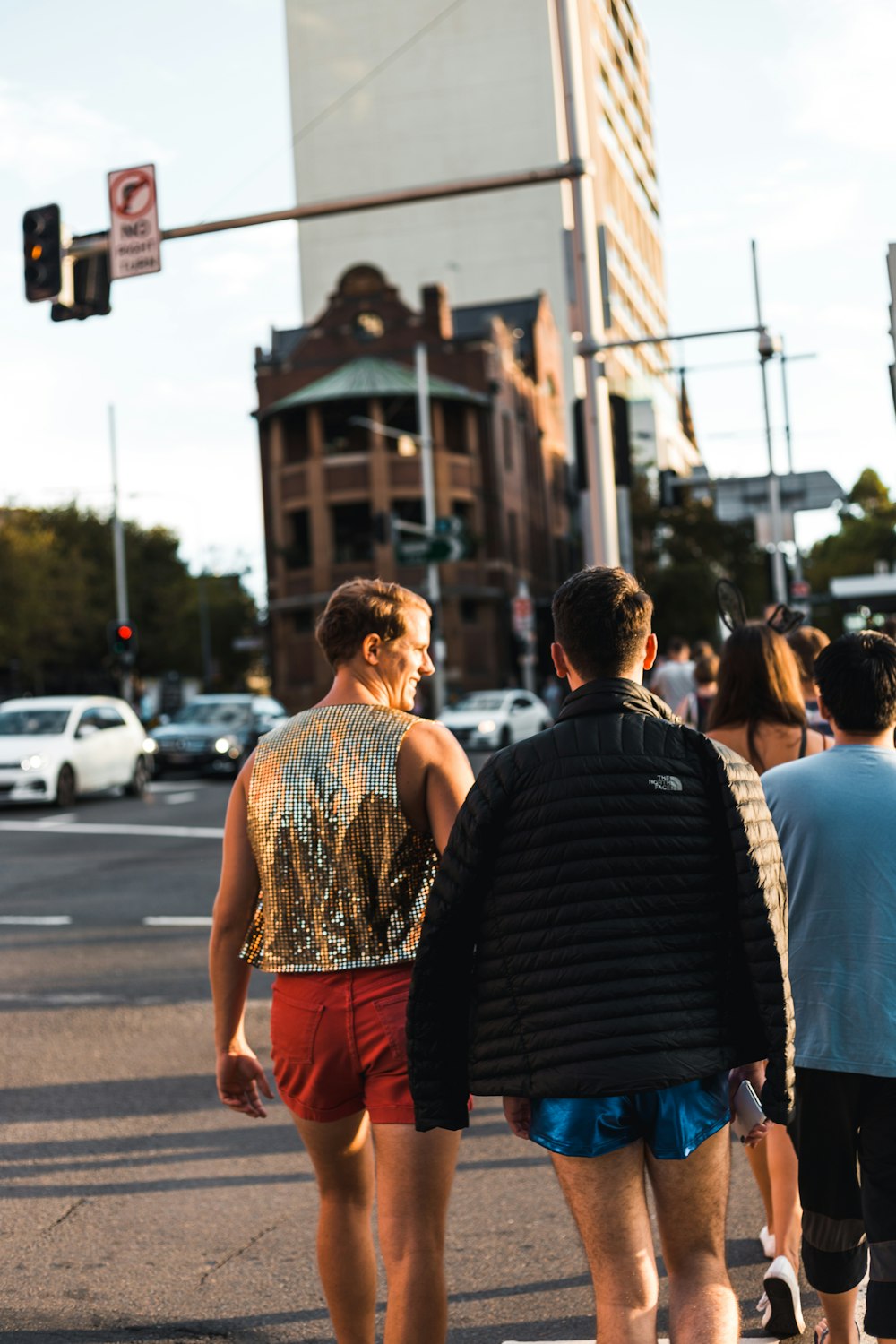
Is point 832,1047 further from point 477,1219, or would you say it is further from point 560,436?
point 560,436

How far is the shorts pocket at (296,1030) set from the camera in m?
3.47

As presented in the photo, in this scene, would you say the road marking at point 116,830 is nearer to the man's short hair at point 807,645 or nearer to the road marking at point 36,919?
the road marking at point 36,919

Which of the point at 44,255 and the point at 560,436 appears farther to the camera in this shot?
the point at 560,436

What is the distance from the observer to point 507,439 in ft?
202

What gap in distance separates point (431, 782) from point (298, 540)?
5597 cm

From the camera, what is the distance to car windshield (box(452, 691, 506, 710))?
113ft

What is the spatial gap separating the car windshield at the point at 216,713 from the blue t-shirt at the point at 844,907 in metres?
26.2

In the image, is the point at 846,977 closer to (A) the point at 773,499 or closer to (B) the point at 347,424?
(A) the point at 773,499

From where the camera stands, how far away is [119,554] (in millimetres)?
51719

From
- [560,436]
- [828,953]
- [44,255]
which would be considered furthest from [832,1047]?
[560,436]

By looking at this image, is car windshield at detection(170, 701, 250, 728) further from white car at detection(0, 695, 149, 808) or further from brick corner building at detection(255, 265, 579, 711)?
brick corner building at detection(255, 265, 579, 711)

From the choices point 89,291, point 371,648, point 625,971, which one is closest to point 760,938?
point 625,971

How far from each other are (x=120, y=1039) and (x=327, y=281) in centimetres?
7527

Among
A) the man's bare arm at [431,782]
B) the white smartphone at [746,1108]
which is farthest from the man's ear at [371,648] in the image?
the white smartphone at [746,1108]
